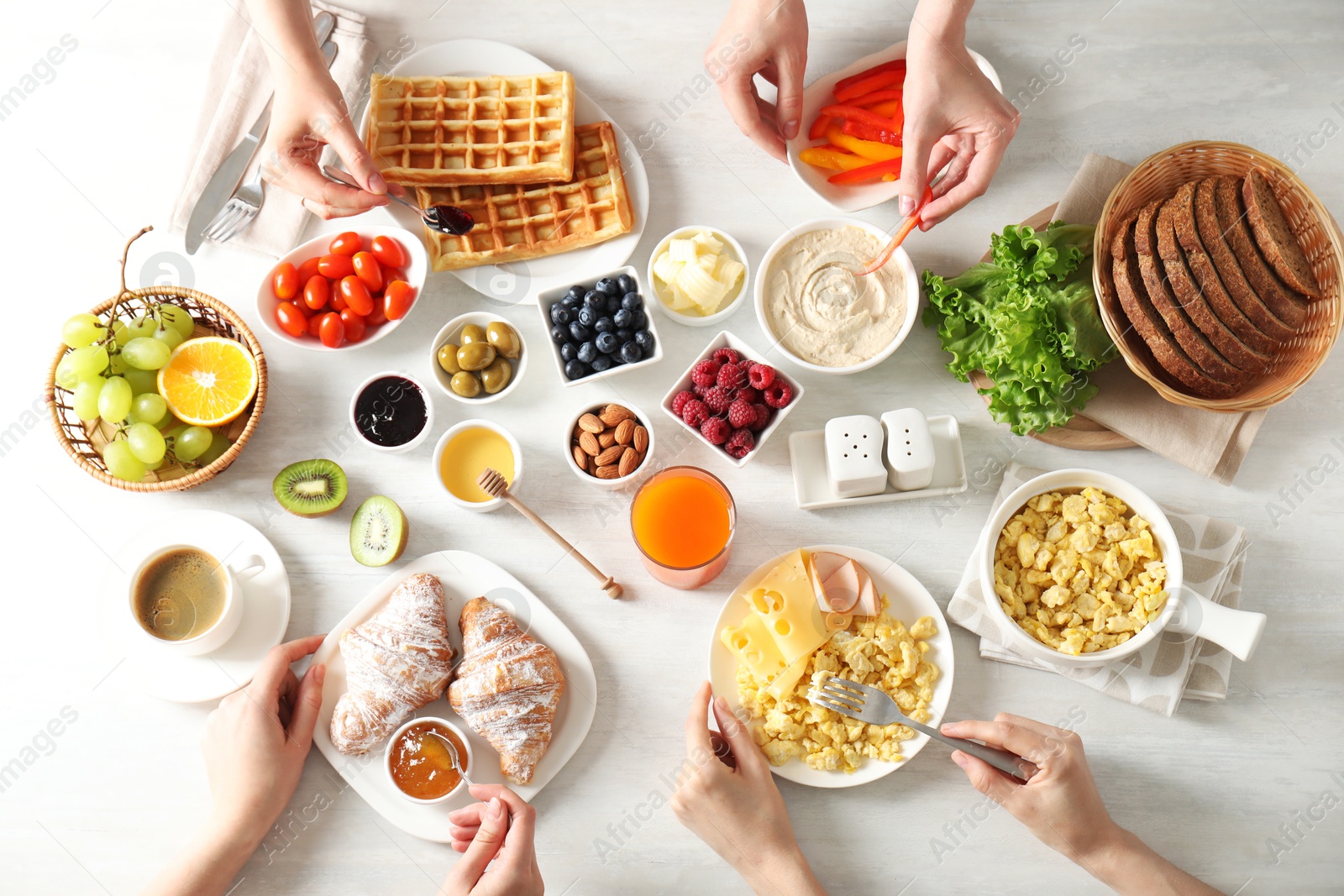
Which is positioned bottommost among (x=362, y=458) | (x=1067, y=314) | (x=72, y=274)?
(x=1067, y=314)

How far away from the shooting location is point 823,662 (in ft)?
6.52

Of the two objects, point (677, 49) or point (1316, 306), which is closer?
point (1316, 306)

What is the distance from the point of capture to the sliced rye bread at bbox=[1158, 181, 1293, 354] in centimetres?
177

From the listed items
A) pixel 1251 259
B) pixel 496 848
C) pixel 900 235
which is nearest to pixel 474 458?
pixel 496 848

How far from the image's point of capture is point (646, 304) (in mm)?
2139

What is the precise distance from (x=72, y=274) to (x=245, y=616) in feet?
3.43

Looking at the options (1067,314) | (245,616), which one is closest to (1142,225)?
(1067,314)

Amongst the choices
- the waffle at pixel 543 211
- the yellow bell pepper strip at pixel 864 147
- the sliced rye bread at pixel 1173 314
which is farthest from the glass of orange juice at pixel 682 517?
the sliced rye bread at pixel 1173 314

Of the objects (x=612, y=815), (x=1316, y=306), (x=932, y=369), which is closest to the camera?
(x=1316, y=306)

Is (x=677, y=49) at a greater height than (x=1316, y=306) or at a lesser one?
greater

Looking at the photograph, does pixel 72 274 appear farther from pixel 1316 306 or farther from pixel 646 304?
pixel 1316 306

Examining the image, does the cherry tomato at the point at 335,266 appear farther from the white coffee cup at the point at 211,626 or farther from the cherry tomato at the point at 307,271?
the white coffee cup at the point at 211,626

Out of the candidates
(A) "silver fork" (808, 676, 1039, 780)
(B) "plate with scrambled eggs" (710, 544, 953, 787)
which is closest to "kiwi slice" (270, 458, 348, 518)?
(B) "plate with scrambled eggs" (710, 544, 953, 787)

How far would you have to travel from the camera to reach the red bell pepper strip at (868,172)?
2.10 m
